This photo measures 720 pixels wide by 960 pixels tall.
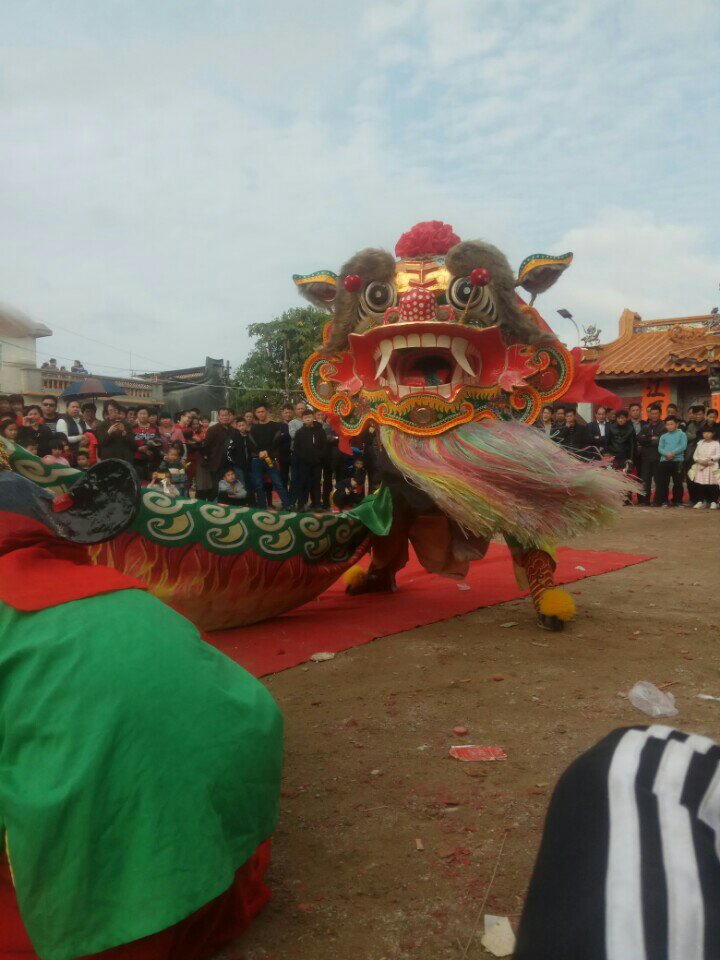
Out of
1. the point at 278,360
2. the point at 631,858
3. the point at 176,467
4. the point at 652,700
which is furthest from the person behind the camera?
the point at 278,360

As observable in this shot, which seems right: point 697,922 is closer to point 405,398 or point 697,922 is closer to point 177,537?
point 177,537

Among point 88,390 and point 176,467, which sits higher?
point 88,390

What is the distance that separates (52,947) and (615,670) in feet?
8.04

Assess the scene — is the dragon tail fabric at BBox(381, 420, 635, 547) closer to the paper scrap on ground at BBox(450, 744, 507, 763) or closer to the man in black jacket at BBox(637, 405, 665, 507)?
the paper scrap on ground at BBox(450, 744, 507, 763)

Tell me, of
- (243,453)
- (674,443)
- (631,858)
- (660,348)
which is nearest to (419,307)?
(631,858)

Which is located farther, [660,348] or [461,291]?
[660,348]

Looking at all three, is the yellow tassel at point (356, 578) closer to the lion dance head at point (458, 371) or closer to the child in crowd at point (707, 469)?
the lion dance head at point (458, 371)

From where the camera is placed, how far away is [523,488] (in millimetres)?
3484

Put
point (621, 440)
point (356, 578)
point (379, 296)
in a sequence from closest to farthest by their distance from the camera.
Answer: point (379, 296)
point (356, 578)
point (621, 440)

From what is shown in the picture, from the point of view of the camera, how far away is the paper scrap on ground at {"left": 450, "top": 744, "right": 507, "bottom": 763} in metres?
2.34

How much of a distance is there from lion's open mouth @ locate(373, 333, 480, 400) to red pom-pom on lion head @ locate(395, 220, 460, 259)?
60 centimetres

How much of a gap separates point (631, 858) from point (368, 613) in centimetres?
364

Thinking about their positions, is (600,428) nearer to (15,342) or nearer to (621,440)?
(621,440)

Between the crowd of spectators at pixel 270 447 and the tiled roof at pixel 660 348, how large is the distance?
2689mm
